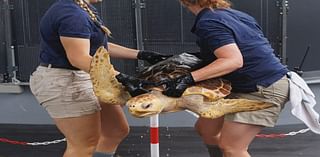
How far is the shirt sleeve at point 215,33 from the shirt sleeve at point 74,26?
65cm

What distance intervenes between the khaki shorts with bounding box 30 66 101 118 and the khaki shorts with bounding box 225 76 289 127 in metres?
0.87

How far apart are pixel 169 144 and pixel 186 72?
276 cm

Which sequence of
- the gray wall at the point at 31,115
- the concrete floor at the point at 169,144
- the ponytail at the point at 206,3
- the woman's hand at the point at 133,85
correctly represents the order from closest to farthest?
the woman's hand at the point at 133,85 → the ponytail at the point at 206,3 → the concrete floor at the point at 169,144 → the gray wall at the point at 31,115

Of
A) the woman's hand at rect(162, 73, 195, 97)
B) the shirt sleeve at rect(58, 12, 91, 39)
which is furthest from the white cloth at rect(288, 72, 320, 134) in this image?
the shirt sleeve at rect(58, 12, 91, 39)

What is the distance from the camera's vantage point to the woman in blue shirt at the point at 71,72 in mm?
3170

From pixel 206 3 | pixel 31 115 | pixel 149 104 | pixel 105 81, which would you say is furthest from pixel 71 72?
pixel 31 115

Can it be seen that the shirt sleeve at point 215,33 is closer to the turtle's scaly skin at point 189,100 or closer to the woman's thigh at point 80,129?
the turtle's scaly skin at point 189,100

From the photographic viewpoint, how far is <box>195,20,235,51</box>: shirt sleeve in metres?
3.11

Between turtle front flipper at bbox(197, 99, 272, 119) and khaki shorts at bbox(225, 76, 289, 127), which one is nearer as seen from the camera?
turtle front flipper at bbox(197, 99, 272, 119)

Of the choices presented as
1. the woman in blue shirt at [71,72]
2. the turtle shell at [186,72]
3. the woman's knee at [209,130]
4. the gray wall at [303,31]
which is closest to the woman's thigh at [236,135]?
the turtle shell at [186,72]

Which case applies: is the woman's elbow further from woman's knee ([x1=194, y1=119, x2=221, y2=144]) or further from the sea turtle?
woman's knee ([x1=194, y1=119, x2=221, y2=144])

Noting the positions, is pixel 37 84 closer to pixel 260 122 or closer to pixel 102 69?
pixel 102 69

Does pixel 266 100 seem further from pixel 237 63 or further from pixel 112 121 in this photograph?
pixel 112 121

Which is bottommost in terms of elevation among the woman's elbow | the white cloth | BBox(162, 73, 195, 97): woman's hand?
the white cloth
